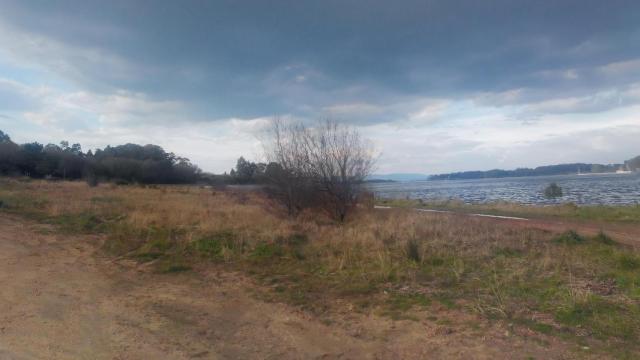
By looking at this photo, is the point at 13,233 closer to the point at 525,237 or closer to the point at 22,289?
the point at 22,289

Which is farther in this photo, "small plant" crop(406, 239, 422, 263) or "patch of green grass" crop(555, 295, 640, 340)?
"small plant" crop(406, 239, 422, 263)

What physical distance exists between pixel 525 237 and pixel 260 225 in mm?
7771

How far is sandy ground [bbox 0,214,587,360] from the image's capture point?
5168mm

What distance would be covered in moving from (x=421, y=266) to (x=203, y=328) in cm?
471

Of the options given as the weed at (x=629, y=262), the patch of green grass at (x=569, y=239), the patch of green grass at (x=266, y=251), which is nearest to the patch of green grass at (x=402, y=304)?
the patch of green grass at (x=266, y=251)

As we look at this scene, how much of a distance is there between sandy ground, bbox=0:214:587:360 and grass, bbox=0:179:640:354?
0.49 meters

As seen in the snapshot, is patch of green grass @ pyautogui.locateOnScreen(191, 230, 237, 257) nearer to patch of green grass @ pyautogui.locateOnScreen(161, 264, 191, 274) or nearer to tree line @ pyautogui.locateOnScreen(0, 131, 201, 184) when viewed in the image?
patch of green grass @ pyautogui.locateOnScreen(161, 264, 191, 274)

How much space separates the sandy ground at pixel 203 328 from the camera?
5.17 m

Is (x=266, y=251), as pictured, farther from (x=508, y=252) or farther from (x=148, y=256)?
(x=508, y=252)

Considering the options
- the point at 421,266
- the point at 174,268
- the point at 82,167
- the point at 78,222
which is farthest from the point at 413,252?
the point at 82,167

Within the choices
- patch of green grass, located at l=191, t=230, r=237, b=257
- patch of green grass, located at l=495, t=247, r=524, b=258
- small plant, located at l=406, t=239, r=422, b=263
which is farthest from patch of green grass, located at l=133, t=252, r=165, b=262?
patch of green grass, located at l=495, t=247, r=524, b=258

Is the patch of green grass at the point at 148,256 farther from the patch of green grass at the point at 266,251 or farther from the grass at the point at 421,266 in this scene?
the patch of green grass at the point at 266,251

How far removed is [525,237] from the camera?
1275 centimetres

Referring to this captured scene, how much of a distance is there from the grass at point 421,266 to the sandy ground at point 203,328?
49cm
